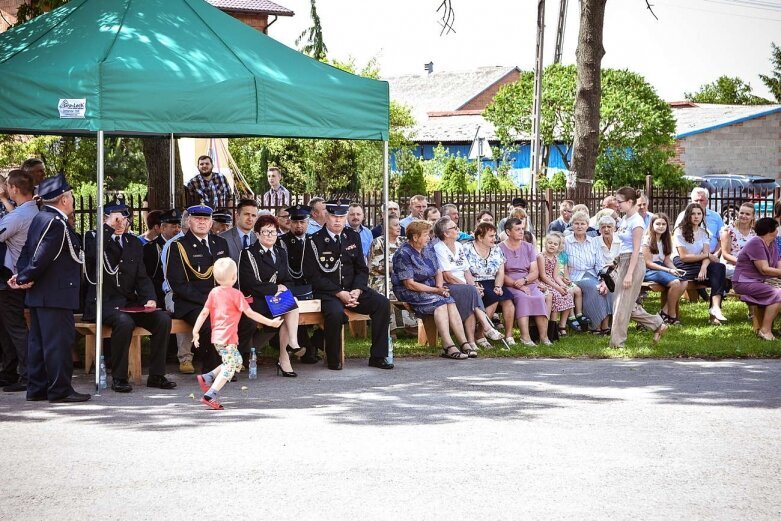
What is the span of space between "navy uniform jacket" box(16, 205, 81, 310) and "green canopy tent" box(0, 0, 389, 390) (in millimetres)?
476

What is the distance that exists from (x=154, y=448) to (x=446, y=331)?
5.15 m

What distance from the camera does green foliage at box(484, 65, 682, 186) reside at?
34.9m

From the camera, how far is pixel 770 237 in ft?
45.9

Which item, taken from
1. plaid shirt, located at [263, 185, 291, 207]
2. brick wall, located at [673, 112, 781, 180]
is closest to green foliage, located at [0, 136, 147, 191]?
plaid shirt, located at [263, 185, 291, 207]

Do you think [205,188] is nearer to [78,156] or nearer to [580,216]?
[580,216]

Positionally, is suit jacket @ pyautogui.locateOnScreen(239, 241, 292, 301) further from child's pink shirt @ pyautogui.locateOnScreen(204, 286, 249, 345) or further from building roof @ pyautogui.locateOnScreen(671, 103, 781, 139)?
building roof @ pyautogui.locateOnScreen(671, 103, 781, 139)

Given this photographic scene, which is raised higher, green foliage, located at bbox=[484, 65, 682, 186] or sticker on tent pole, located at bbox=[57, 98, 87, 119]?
green foliage, located at bbox=[484, 65, 682, 186]

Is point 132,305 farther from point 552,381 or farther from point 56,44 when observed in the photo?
point 552,381

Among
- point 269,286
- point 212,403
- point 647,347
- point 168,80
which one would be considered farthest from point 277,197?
point 212,403

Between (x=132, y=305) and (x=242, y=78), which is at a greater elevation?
(x=242, y=78)

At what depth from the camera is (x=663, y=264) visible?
1496cm

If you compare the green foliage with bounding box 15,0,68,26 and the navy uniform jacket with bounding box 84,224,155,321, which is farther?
the green foliage with bounding box 15,0,68,26

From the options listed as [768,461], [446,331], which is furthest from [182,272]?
[768,461]

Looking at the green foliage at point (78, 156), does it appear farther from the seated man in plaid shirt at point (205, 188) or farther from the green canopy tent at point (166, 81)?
the green canopy tent at point (166, 81)
